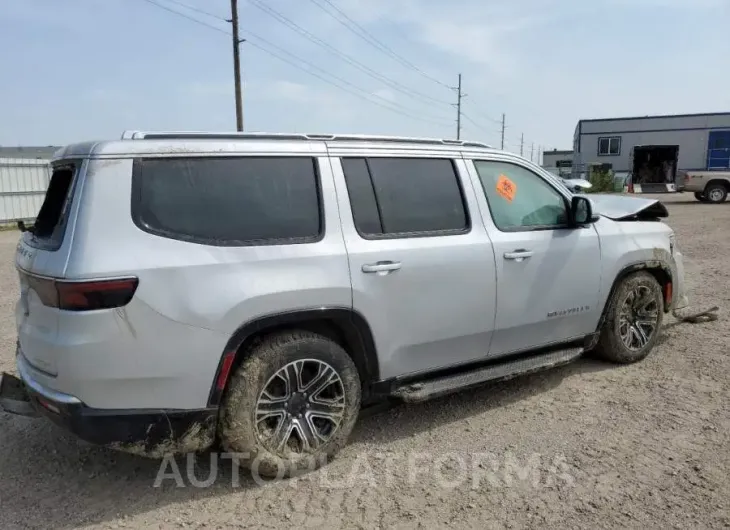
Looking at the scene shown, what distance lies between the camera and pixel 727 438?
373 centimetres

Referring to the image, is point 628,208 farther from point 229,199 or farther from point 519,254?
point 229,199

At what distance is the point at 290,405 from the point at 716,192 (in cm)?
2663

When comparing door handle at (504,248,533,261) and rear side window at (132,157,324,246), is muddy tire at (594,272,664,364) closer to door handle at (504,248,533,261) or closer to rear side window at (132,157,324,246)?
door handle at (504,248,533,261)

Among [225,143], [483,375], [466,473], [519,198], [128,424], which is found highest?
[225,143]

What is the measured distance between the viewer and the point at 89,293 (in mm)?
2676

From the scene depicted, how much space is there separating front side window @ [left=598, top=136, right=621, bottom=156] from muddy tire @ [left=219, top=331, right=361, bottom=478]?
4186 centimetres

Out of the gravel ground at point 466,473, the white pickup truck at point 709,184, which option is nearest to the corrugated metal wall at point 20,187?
the gravel ground at point 466,473

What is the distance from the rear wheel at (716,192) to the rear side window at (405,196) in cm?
2515

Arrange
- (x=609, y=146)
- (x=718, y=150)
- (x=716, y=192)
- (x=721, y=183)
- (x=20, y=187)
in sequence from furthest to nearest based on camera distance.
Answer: (x=609, y=146)
(x=718, y=150)
(x=716, y=192)
(x=721, y=183)
(x=20, y=187)

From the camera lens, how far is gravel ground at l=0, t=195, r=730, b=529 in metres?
2.97

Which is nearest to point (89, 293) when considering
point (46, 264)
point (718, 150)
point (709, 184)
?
point (46, 264)

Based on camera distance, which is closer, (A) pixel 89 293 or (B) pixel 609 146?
(A) pixel 89 293

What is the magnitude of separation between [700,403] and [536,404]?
118cm

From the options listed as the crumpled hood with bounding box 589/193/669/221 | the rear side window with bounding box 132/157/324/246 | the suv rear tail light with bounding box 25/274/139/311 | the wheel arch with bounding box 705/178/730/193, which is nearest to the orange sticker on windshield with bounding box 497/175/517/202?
the crumpled hood with bounding box 589/193/669/221
